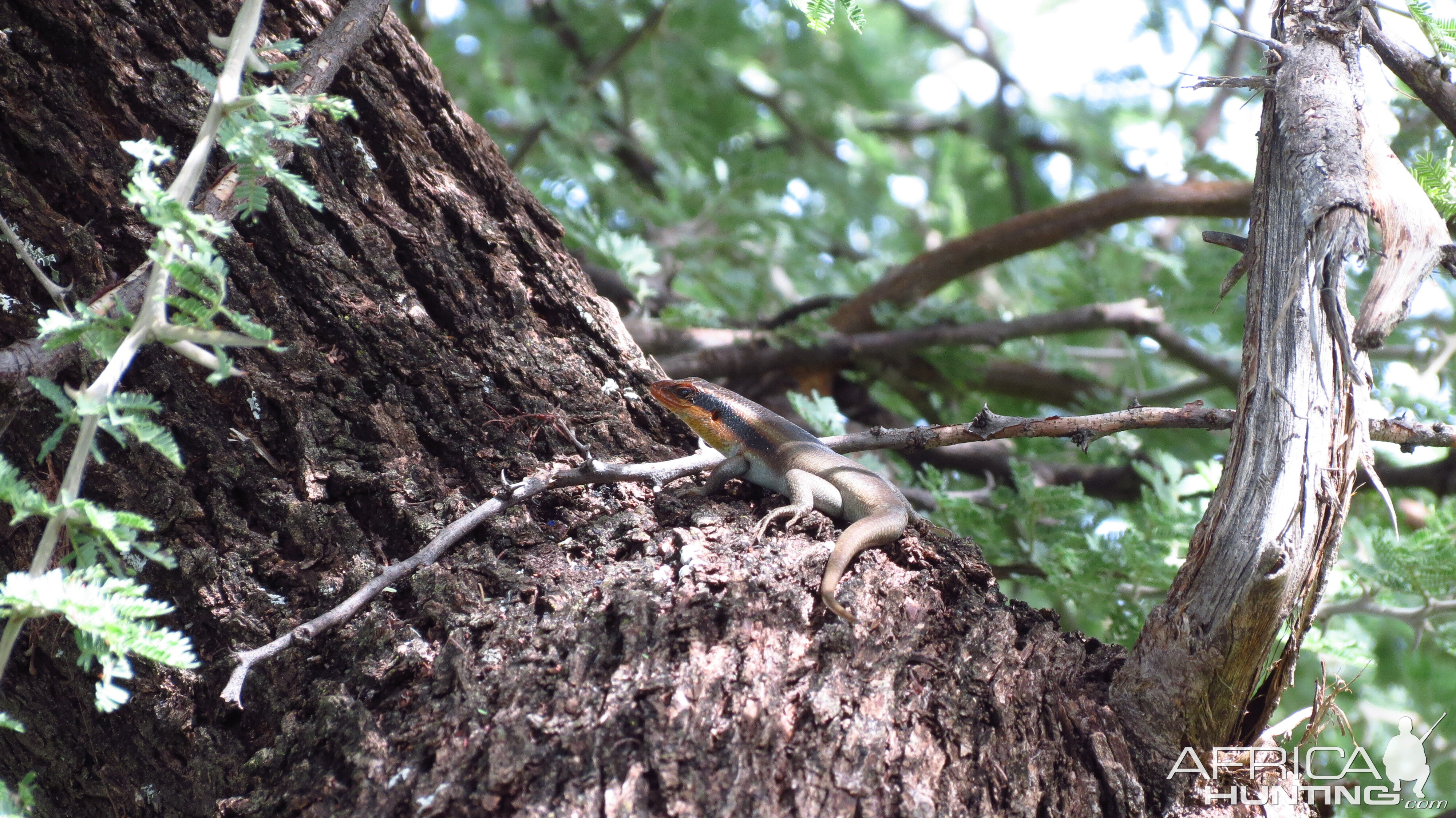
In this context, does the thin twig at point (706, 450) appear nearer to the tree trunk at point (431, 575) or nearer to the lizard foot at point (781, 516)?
the tree trunk at point (431, 575)

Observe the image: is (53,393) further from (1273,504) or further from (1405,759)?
(1405,759)

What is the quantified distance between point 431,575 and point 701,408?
1333 mm

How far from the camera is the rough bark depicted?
2.00 metres

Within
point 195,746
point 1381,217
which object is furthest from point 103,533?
point 1381,217

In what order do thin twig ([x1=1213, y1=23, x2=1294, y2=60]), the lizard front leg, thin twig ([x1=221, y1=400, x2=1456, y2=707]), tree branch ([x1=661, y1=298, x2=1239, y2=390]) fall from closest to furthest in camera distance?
thin twig ([x1=221, y1=400, x2=1456, y2=707]) < thin twig ([x1=1213, y1=23, x2=1294, y2=60]) < the lizard front leg < tree branch ([x1=661, y1=298, x2=1239, y2=390])

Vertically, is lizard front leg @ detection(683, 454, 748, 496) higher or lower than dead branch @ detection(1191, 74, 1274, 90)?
lower

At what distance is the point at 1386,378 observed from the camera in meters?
Answer: 4.70

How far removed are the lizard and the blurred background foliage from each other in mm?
634

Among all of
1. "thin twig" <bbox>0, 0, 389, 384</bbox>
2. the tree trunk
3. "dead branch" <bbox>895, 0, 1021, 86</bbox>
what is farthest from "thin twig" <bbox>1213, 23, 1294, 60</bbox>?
"dead branch" <bbox>895, 0, 1021, 86</bbox>

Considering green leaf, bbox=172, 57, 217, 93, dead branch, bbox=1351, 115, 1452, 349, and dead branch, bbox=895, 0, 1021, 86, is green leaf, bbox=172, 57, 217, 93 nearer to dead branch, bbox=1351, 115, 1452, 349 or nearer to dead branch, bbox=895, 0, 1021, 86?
dead branch, bbox=1351, 115, 1452, 349

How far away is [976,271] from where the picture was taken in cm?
554

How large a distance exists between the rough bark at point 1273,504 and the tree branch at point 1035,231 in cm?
284

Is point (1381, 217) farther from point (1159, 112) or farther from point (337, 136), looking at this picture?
point (1159, 112)
